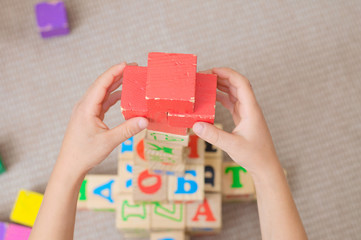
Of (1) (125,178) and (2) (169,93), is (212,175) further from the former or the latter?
(2) (169,93)

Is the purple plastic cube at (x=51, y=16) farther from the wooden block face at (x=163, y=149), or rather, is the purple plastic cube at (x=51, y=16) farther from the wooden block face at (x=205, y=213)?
the wooden block face at (x=205, y=213)

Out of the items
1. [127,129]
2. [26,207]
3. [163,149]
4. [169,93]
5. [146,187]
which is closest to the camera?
[169,93]

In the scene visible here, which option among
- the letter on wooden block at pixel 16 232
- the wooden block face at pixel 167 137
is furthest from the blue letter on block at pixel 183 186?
the letter on wooden block at pixel 16 232

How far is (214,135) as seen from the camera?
731 millimetres

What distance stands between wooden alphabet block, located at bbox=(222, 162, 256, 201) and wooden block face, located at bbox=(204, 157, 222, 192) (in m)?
0.08

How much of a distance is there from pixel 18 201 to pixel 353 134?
144cm

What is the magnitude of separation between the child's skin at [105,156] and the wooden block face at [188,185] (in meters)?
0.30

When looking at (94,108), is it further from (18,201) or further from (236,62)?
(236,62)

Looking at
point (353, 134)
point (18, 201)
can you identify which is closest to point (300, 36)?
point (353, 134)

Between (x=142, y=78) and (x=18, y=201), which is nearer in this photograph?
(x=142, y=78)

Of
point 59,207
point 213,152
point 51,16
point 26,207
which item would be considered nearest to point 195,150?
point 213,152

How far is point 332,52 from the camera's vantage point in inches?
59.4

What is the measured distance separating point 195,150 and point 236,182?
26 cm

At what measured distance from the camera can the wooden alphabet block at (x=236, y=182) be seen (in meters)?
1.21
